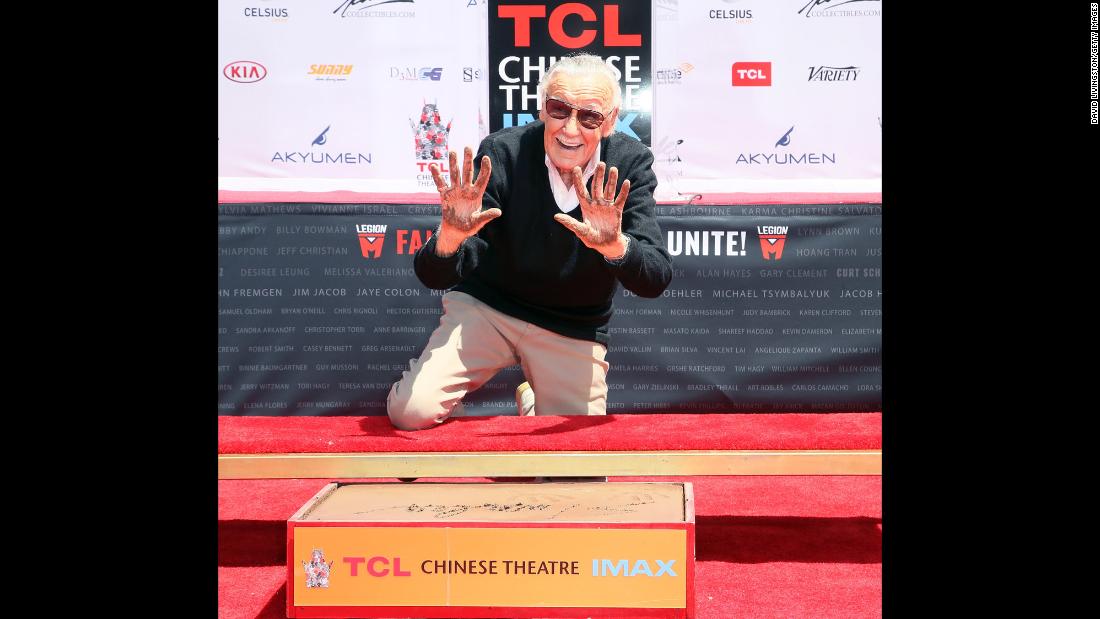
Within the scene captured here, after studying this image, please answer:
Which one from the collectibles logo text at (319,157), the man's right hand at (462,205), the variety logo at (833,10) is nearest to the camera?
the man's right hand at (462,205)

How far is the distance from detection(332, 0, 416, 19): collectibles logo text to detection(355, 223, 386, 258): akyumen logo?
3.09 ft

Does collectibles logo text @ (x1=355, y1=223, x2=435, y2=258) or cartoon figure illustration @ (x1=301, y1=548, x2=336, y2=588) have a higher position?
collectibles logo text @ (x1=355, y1=223, x2=435, y2=258)

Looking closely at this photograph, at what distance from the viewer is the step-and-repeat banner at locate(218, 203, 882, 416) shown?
4652 mm

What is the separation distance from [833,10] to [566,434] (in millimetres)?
2697

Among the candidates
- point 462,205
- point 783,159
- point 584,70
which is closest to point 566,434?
point 462,205

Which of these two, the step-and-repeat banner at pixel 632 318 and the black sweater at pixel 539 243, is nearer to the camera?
the black sweater at pixel 539 243

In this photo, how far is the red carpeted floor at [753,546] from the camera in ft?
7.92

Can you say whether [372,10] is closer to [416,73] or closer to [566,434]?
[416,73]

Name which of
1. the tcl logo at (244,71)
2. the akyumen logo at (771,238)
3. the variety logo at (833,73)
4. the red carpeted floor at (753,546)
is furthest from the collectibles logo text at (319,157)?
the variety logo at (833,73)

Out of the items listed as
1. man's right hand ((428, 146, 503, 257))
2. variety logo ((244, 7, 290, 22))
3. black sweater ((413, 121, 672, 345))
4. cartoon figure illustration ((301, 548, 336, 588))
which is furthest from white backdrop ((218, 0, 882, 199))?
cartoon figure illustration ((301, 548, 336, 588))

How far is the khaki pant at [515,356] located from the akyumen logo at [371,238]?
1474 mm

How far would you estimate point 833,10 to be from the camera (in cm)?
450

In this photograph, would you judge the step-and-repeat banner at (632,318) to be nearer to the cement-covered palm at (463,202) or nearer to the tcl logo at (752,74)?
the tcl logo at (752,74)

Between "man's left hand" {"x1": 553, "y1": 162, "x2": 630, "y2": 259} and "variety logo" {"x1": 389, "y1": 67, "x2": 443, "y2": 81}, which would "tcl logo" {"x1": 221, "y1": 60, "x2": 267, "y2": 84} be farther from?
"man's left hand" {"x1": 553, "y1": 162, "x2": 630, "y2": 259}
